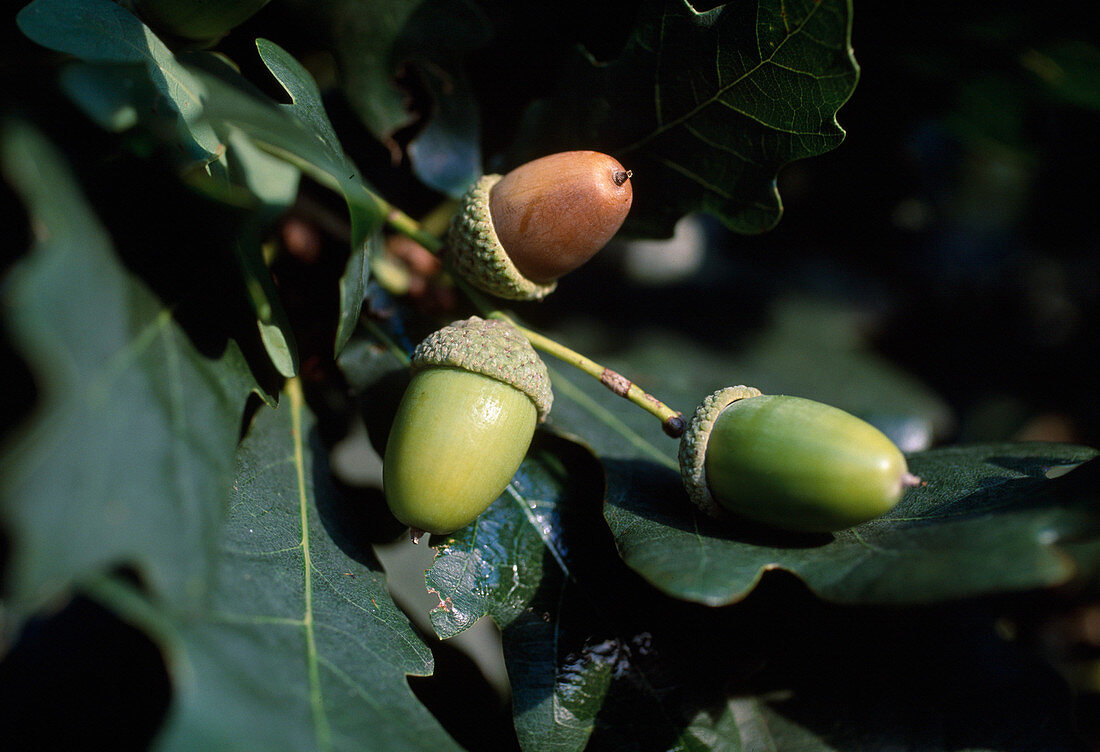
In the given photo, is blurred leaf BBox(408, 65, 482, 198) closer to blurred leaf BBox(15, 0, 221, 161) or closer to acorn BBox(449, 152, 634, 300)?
acorn BBox(449, 152, 634, 300)

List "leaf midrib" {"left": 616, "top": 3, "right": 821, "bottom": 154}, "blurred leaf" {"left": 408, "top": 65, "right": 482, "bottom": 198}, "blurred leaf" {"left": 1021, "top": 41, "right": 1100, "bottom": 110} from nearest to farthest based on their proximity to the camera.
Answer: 1. "leaf midrib" {"left": 616, "top": 3, "right": 821, "bottom": 154}
2. "blurred leaf" {"left": 408, "top": 65, "right": 482, "bottom": 198}
3. "blurred leaf" {"left": 1021, "top": 41, "right": 1100, "bottom": 110}

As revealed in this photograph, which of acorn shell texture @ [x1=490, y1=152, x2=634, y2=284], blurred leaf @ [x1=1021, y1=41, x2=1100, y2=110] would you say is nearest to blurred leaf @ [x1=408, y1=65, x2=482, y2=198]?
acorn shell texture @ [x1=490, y1=152, x2=634, y2=284]

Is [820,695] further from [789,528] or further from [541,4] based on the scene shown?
[541,4]

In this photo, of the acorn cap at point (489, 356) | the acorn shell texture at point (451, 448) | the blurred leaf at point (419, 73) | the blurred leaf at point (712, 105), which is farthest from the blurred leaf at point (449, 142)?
the acorn shell texture at point (451, 448)

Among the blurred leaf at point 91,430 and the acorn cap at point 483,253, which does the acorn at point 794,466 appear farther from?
the blurred leaf at point 91,430

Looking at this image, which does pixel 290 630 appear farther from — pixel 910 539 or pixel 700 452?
pixel 910 539

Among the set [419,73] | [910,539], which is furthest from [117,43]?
[910,539]
